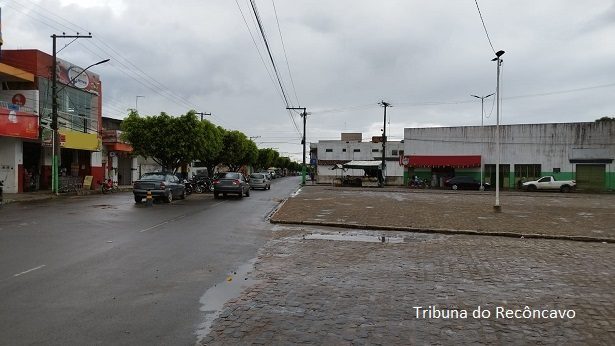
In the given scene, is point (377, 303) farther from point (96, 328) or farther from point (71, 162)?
point (71, 162)

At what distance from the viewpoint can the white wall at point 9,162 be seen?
30.1 metres

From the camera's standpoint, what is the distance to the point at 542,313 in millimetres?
5914

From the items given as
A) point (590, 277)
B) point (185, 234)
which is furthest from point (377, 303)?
point (185, 234)

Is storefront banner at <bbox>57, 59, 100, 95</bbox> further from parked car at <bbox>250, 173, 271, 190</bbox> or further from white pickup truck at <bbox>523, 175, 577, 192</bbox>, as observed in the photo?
white pickup truck at <bbox>523, 175, 577, 192</bbox>

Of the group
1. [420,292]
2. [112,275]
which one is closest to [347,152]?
[112,275]

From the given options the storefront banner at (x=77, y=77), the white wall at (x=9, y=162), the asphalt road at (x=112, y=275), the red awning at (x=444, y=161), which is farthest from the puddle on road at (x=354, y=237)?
the red awning at (x=444, y=161)

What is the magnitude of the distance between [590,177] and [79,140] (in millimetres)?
46484

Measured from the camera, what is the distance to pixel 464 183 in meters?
49.7

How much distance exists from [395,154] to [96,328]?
3411 inches

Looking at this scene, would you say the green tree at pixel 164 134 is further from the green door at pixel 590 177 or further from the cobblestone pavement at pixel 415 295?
the green door at pixel 590 177

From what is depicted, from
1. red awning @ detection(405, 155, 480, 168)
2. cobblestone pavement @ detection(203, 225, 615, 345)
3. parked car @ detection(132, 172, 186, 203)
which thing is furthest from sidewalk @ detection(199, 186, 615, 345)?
red awning @ detection(405, 155, 480, 168)

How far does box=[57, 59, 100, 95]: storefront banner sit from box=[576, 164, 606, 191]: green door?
45.6 meters

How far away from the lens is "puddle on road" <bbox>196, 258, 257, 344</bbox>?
540cm

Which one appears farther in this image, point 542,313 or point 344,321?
point 542,313
